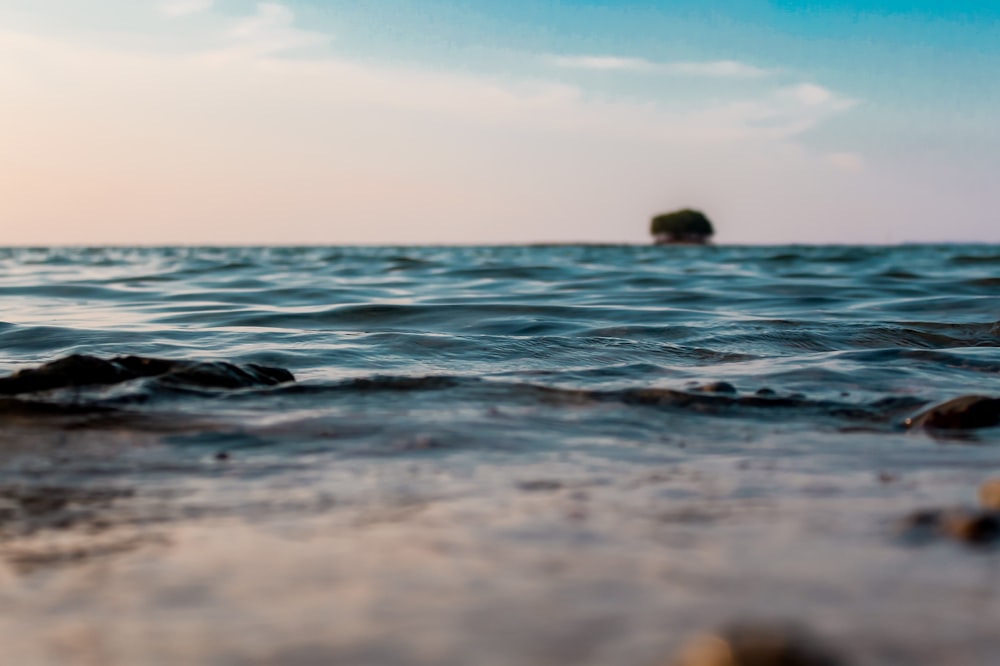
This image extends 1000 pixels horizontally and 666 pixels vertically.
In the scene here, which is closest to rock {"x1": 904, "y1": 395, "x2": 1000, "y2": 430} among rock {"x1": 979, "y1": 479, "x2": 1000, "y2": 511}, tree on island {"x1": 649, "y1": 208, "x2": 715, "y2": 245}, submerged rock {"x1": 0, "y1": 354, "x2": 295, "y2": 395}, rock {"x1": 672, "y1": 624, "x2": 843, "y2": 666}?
rock {"x1": 979, "y1": 479, "x2": 1000, "y2": 511}

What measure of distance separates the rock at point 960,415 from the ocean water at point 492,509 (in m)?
0.10

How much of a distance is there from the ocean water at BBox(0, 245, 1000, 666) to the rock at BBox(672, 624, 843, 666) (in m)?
0.07

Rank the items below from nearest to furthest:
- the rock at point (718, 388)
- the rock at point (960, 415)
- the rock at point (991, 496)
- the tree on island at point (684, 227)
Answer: the rock at point (991, 496), the rock at point (960, 415), the rock at point (718, 388), the tree on island at point (684, 227)

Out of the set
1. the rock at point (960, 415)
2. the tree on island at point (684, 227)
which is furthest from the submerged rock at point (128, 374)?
the tree on island at point (684, 227)

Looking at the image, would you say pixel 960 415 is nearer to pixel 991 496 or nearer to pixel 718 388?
pixel 718 388

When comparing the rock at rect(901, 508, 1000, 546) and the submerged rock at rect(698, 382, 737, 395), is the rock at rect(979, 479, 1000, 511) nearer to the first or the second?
the rock at rect(901, 508, 1000, 546)

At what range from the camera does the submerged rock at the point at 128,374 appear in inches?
152

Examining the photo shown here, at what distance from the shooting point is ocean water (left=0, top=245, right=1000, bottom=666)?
1.54m

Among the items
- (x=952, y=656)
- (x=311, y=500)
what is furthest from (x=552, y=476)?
(x=952, y=656)

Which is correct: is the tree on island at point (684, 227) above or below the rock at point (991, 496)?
above

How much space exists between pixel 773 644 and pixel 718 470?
1421 mm

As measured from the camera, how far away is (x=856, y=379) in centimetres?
448

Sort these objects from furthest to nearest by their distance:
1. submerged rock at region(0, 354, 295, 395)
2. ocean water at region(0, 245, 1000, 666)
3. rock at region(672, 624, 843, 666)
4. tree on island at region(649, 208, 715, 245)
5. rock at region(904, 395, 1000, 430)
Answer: tree on island at region(649, 208, 715, 245), submerged rock at region(0, 354, 295, 395), rock at region(904, 395, 1000, 430), ocean water at region(0, 245, 1000, 666), rock at region(672, 624, 843, 666)

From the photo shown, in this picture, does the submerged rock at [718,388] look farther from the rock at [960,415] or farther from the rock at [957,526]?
the rock at [957,526]
